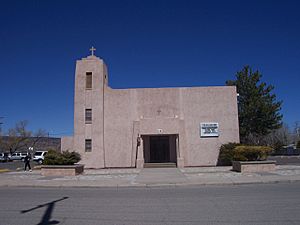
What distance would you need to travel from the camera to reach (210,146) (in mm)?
30391

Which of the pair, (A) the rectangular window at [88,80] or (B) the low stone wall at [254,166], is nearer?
(B) the low stone wall at [254,166]

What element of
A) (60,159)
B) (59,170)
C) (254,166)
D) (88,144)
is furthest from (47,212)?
(88,144)

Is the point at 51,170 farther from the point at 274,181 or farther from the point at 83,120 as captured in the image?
the point at 274,181

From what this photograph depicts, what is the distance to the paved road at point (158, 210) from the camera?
779 cm

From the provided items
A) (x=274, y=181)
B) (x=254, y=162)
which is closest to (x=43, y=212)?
(x=274, y=181)

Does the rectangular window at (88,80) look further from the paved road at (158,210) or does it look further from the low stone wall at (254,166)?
the paved road at (158,210)

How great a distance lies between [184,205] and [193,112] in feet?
69.6

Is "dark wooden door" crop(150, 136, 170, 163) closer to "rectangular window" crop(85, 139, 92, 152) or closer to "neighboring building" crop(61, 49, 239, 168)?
"neighboring building" crop(61, 49, 239, 168)

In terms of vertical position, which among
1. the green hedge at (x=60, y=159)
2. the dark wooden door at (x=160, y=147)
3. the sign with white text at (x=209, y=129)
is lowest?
the green hedge at (x=60, y=159)

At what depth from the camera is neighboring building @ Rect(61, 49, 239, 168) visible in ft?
99.3

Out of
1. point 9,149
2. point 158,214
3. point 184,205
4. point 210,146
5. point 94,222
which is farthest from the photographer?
point 9,149

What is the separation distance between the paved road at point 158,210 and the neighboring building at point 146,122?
59.4 ft

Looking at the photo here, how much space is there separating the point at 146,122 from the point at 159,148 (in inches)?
135

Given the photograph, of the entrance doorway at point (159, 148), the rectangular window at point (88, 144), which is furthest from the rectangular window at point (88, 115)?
the entrance doorway at point (159, 148)
